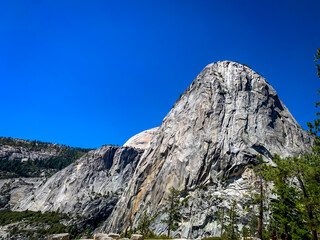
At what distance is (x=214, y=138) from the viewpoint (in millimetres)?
68938

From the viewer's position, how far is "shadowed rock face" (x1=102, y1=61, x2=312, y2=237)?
63844 millimetres

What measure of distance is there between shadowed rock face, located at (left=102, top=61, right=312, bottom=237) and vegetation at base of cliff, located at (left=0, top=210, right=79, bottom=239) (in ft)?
92.2

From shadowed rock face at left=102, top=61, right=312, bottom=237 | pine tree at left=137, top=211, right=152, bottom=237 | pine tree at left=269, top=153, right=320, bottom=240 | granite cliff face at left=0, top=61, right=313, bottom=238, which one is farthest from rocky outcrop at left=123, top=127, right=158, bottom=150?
pine tree at left=269, top=153, right=320, bottom=240

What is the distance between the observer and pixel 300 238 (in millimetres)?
29750

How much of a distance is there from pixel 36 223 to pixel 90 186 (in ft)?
98.4

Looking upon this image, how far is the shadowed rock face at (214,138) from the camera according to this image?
6384cm

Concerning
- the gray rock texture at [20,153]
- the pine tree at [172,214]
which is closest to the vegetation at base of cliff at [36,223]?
the pine tree at [172,214]

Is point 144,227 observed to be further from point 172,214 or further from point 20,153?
point 20,153

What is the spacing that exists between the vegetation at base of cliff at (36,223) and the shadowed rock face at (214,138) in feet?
92.2

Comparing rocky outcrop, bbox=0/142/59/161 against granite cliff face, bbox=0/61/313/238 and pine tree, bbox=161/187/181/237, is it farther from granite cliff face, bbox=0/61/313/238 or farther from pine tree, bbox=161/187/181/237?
pine tree, bbox=161/187/181/237

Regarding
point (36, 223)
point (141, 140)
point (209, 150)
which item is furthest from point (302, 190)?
point (141, 140)

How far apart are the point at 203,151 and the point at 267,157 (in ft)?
54.6

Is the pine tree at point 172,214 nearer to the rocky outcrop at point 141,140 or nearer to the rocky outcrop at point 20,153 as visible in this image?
the rocky outcrop at point 141,140

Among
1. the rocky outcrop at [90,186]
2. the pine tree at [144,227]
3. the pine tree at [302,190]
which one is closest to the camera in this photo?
the pine tree at [302,190]
